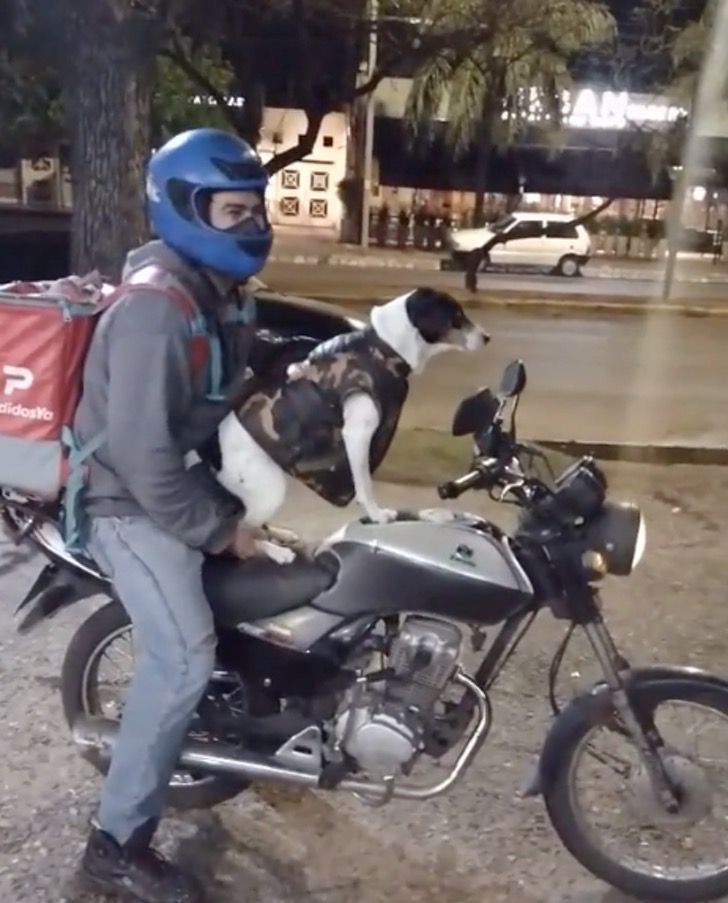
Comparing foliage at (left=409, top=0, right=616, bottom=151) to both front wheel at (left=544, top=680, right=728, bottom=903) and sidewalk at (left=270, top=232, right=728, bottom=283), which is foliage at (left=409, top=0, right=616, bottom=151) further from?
front wheel at (left=544, top=680, right=728, bottom=903)

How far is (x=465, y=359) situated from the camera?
513 inches

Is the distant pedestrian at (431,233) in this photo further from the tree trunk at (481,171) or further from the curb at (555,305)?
the curb at (555,305)

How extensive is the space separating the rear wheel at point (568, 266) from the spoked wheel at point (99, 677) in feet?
80.2

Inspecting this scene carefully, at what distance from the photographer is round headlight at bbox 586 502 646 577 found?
2.99 m

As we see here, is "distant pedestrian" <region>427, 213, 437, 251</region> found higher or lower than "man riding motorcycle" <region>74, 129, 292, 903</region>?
lower

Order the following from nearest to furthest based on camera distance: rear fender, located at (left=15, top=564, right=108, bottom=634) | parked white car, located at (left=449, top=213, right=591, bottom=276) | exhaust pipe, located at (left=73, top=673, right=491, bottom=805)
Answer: exhaust pipe, located at (left=73, top=673, right=491, bottom=805), rear fender, located at (left=15, top=564, right=108, bottom=634), parked white car, located at (left=449, top=213, right=591, bottom=276)

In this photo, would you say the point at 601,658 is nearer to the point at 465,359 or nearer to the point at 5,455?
the point at 5,455

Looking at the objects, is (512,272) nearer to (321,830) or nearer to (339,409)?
(339,409)

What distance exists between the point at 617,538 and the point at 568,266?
24.9 metres

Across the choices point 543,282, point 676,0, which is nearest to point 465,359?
point 676,0

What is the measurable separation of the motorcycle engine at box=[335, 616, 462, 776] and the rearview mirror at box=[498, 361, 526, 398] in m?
0.62

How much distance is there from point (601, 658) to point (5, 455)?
1594mm

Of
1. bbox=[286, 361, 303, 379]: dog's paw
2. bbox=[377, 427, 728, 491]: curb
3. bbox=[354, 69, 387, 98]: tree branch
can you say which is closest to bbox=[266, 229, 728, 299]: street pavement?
bbox=[354, 69, 387, 98]: tree branch

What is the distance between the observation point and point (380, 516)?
11.3 ft
